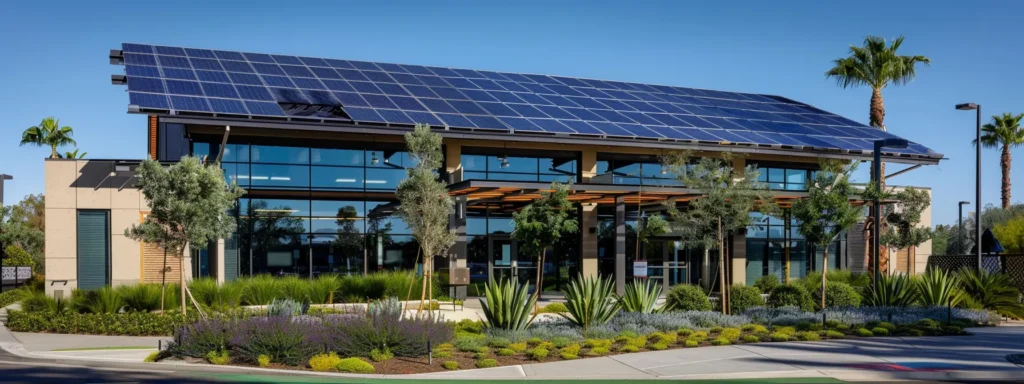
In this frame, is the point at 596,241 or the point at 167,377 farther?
the point at 596,241

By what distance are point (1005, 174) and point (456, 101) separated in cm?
5096

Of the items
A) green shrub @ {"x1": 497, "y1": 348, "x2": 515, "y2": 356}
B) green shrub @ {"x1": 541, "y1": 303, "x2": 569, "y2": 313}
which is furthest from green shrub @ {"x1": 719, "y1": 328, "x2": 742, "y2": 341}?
green shrub @ {"x1": 541, "y1": 303, "x2": 569, "y2": 313}

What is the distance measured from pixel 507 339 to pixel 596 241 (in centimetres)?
1555

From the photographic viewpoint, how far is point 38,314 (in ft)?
76.2

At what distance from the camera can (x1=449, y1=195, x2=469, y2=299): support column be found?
3042 cm

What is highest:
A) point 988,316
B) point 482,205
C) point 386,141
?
point 386,141

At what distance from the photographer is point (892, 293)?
2562 cm

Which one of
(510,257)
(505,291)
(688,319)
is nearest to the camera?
(505,291)

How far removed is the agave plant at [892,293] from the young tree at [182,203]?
696 inches

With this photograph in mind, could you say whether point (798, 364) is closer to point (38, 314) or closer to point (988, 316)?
point (988, 316)

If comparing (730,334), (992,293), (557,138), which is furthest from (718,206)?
(992,293)

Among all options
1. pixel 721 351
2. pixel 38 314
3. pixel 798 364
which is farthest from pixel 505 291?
pixel 38 314

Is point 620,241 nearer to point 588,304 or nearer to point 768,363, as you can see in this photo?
point 588,304

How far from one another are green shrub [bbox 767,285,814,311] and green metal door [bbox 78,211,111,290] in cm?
2098
